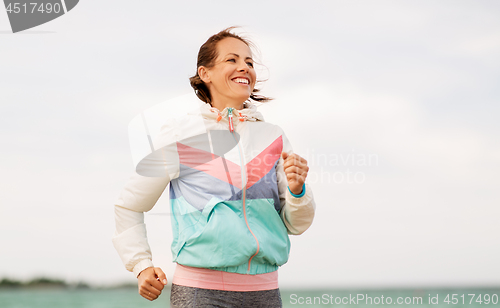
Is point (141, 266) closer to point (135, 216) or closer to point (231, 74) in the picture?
point (135, 216)

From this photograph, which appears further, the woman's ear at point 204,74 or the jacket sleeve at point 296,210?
the woman's ear at point 204,74

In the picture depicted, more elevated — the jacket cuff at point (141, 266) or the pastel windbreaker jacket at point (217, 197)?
the pastel windbreaker jacket at point (217, 197)

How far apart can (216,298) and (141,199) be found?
54cm

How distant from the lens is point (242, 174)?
2.00 metres

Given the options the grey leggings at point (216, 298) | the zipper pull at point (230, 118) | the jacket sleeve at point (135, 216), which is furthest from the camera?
the zipper pull at point (230, 118)

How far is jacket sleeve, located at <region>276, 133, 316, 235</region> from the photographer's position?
2000 mm

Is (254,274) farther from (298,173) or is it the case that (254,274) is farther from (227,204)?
(298,173)

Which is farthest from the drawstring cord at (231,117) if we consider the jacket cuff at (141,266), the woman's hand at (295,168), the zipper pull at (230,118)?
the jacket cuff at (141,266)

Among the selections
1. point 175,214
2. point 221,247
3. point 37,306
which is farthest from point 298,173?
point 37,306

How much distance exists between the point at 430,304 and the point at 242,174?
632 inches

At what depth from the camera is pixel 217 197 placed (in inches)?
76.4

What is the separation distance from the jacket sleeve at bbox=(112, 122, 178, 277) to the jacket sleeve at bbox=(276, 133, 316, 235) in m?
0.51

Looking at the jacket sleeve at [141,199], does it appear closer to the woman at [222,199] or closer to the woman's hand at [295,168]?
the woman at [222,199]

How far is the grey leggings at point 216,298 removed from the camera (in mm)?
1849
